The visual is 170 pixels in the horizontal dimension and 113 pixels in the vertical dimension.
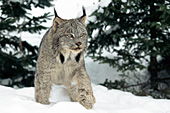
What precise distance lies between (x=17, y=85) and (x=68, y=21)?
14.6 ft

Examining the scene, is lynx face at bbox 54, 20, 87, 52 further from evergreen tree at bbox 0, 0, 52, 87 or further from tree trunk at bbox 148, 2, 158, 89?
evergreen tree at bbox 0, 0, 52, 87

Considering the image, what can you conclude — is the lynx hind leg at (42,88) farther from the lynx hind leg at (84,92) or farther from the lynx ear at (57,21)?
the lynx ear at (57,21)

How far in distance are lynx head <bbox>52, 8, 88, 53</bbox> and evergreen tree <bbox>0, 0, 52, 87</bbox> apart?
3.23m

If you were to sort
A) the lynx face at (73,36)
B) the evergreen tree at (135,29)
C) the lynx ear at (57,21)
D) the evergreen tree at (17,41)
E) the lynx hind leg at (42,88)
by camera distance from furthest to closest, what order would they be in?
1. the evergreen tree at (17,41)
2. the evergreen tree at (135,29)
3. the lynx hind leg at (42,88)
4. the lynx ear at (57,21)
5. the lynx face at (73,36)

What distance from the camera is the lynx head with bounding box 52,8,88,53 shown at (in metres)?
3.28

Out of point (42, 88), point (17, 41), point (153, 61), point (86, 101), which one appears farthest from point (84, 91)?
point (17, 41)

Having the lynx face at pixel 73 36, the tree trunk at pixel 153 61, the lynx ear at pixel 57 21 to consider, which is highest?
the lynx ear at pixel 57 21

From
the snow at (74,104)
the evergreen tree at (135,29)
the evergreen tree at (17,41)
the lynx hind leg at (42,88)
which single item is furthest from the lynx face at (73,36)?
the evergreen tree at (17,41)

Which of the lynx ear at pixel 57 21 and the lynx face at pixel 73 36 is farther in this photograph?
the lynx ear at pixel 57 21

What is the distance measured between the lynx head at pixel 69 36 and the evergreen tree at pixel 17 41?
3233 mm

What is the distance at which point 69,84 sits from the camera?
3.92 metres

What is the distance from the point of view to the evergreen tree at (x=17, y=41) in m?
6.83

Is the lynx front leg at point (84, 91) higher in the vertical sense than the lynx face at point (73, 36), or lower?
lower

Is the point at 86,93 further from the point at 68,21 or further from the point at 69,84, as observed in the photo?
the point at 68,21
